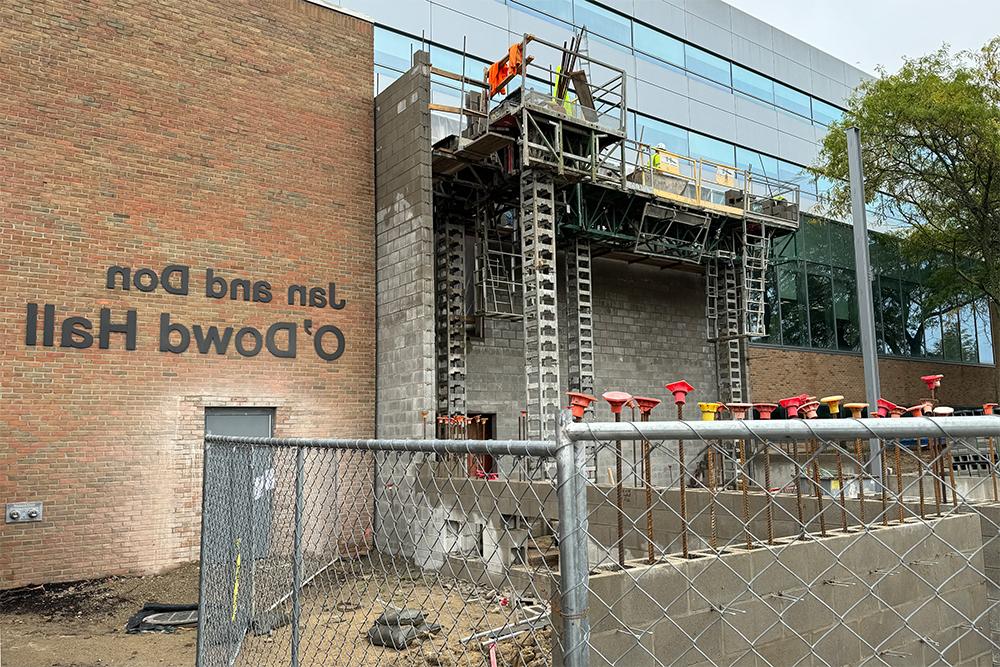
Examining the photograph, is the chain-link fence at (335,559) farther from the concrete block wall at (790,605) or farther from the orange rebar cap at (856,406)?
the orange rebar cap at (856,406)

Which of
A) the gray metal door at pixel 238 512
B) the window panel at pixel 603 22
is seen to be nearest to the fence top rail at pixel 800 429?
the gray metal door at pixel 238 512

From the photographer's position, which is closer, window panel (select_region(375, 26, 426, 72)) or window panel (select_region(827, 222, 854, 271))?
window panel (select_region(375, 26, 426, 72))

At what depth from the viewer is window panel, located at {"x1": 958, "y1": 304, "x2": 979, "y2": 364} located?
99.8ft

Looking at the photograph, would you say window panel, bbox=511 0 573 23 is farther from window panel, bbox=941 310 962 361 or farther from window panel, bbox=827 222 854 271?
window panel, bbox=941 310 962 361

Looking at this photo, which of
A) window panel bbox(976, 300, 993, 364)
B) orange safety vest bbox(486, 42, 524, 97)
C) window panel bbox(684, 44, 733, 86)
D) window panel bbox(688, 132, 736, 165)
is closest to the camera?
orange safety vest bbox(486, 42, 524, 97)

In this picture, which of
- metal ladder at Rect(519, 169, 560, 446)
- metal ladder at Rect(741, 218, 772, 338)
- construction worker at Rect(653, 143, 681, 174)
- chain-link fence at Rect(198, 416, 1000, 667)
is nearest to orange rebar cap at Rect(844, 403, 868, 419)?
chain-link fence at Rect(198, 416, 1000, 667)

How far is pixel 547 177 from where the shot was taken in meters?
15.0

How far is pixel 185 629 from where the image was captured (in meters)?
10.1

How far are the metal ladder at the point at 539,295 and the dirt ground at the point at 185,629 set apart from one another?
161 inches

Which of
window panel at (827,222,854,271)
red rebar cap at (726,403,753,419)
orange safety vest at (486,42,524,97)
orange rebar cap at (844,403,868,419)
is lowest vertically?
orange rebar cap at (844,403,868,419)

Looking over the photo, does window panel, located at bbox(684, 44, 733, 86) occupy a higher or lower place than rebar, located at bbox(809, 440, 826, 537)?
higher

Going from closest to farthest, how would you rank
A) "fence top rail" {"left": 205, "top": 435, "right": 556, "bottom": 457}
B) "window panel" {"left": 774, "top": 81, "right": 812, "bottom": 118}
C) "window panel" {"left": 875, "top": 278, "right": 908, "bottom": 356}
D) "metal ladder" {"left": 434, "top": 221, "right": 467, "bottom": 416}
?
"fence top rail" {"left": 205, "top": 435, "right": 556, "bottom": 457}, "metal ladder" {"left": 434, "top": 221, "right": 467, "bottom": 416}, "window panel" {"left": 875, "top": 278, "right": 908, "bottom": 356}, "window panel" {"left": 774, "top": 81, "right": 812, "bottom": 118}

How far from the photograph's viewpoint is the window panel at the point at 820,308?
25062mm

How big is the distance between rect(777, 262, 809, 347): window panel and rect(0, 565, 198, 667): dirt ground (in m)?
18.8
